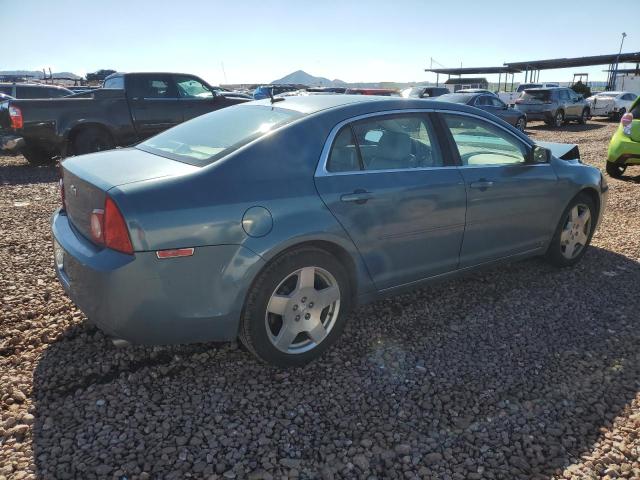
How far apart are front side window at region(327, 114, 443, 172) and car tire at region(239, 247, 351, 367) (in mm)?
590

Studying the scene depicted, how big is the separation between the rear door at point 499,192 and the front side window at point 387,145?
25cm

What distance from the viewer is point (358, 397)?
265cm

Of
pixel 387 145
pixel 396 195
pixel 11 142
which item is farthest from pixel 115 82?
pixel 396 195

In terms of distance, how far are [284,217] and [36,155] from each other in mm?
8810

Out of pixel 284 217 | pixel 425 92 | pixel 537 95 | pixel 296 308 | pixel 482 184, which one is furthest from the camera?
pixel 537 95

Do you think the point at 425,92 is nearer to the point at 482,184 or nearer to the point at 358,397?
the point at 482,184

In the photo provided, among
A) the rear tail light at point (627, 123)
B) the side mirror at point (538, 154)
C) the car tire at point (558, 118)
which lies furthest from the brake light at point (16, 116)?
the car tire at point (558, 118)

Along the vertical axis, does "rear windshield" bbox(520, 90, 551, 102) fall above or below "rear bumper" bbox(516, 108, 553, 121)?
above

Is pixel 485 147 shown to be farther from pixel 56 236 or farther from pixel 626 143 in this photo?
pixel 626 143

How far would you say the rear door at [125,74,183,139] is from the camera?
30.9ft

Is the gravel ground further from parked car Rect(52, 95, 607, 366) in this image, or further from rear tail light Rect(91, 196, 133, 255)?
rear tail light Rect(91, 196, 133, 255)

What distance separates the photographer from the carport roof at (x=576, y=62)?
37662 millimetres

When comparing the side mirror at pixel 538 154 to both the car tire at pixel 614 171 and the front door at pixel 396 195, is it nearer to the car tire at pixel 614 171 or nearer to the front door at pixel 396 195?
the front door at pixel 396 195

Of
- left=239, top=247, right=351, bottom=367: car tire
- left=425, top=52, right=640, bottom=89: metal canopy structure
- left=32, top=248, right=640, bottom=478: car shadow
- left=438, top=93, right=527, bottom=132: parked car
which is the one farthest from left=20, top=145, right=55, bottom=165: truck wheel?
left=425, top=52, right=640, bottom=89: metal canopy structure
